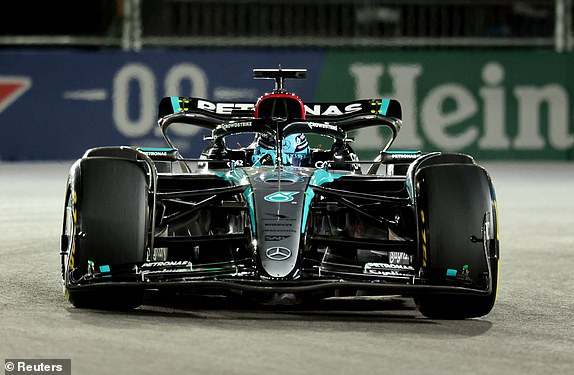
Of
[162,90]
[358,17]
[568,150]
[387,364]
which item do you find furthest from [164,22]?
[387,364]

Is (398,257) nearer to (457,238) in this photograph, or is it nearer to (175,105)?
(457,238)

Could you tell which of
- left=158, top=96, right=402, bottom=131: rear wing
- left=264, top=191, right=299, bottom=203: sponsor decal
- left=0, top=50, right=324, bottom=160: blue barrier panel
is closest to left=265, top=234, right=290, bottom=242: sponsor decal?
left=264, top=191, right=299, bottom=203: sponsor decal

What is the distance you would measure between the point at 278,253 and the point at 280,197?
A: 43 cm

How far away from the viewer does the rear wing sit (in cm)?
1004

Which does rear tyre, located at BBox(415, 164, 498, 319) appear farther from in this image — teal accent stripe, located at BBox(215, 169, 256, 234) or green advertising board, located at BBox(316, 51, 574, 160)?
green advertising board, located at BBox(316, 51, 574, 160)

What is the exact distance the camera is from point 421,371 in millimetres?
5871

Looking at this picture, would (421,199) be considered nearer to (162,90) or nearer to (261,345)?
(261,345)

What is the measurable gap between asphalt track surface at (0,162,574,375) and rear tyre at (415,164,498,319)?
13 cm

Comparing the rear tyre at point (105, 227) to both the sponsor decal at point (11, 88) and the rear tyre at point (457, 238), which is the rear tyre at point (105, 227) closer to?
the rear tyre at point (457, 238)

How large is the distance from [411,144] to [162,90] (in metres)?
3.99

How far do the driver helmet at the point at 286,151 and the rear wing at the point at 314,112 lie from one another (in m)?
0.50

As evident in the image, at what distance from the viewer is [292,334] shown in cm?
681

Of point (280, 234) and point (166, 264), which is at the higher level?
point (280, 234)

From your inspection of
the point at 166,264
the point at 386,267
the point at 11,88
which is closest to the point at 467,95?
the point at 11,88
